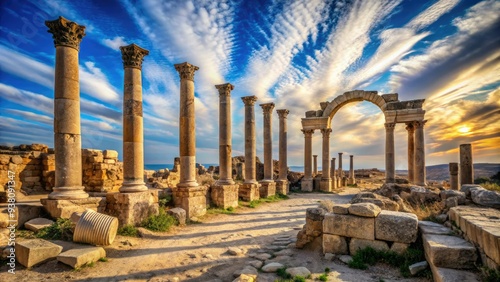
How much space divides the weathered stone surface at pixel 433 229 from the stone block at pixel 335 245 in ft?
5.80

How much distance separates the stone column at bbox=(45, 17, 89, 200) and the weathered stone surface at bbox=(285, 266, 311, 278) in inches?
263

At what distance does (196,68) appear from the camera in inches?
489

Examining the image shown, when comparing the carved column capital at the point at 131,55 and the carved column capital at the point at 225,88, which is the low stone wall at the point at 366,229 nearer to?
the carved column capital at the point at 131,55

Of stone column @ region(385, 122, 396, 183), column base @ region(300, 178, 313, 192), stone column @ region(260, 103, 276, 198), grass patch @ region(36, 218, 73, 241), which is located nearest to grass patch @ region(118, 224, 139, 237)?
grass patch @ region(36, 218, 73, 241)

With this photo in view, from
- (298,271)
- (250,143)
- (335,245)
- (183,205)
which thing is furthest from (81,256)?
(250,143)

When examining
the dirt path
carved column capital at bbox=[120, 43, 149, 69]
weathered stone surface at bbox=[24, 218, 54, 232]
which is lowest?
the dirt path

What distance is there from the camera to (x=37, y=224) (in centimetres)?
719

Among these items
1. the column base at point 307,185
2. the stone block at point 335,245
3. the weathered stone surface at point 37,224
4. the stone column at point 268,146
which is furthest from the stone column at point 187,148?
the column base at point 307,185

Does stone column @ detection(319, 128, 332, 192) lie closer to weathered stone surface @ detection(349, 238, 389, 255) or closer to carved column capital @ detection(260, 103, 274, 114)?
carved column capital @ detection(260, 103, 274, 114)

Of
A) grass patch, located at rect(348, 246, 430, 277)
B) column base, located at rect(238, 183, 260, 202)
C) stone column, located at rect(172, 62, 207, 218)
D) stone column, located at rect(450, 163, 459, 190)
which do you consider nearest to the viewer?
grass patch, located at rect(348, 246, 430, 277)

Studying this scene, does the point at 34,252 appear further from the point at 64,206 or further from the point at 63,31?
the point at 63,31

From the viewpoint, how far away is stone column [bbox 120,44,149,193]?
9625 millimetres

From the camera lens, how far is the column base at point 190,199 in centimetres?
1118

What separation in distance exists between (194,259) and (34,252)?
3450 millimetres
